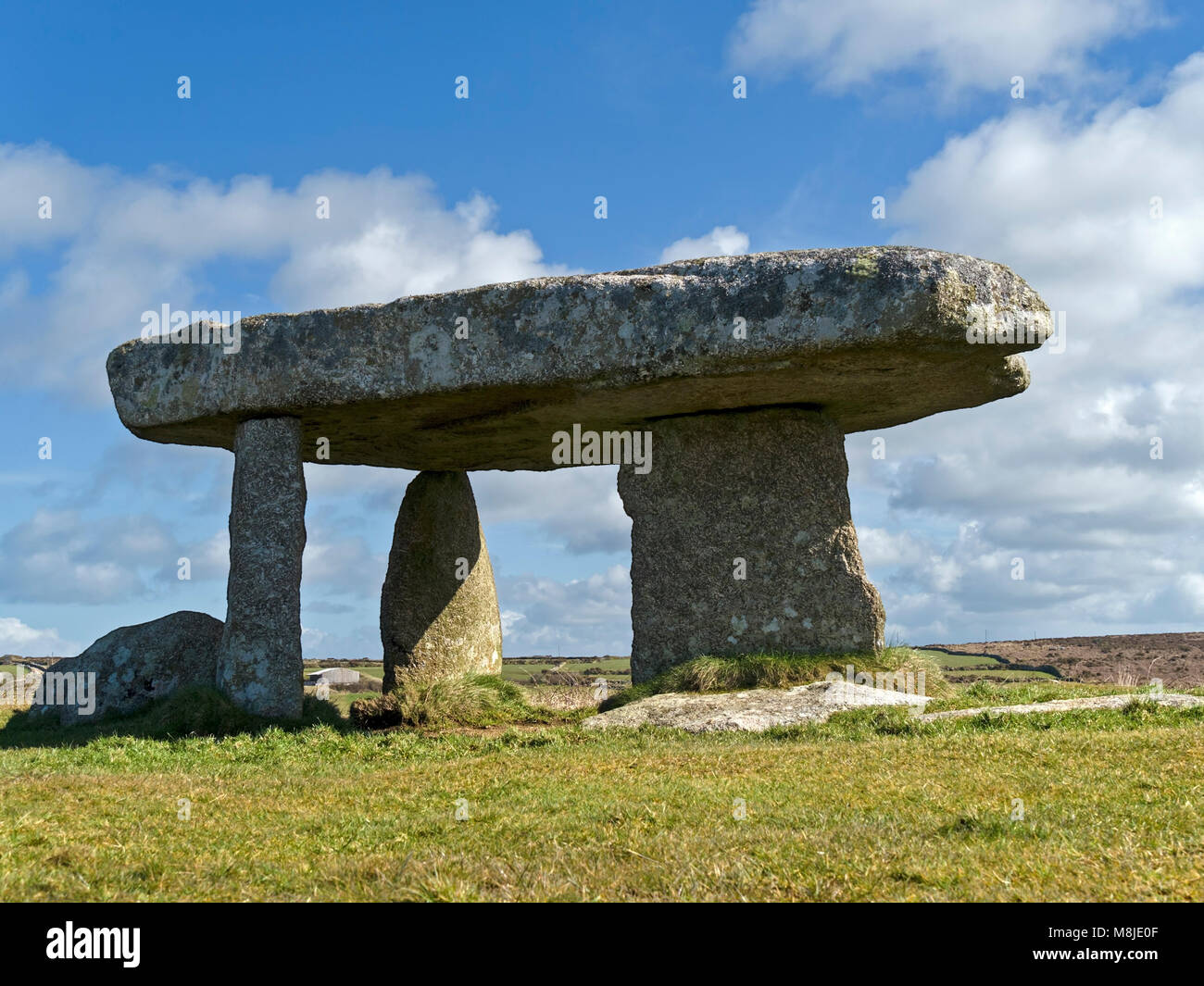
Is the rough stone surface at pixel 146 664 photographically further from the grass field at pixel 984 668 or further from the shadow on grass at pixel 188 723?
the grass field at pixel 984 668

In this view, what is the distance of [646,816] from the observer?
25.3ft

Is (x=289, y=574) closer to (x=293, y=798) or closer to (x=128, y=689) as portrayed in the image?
(x=128, y=689)

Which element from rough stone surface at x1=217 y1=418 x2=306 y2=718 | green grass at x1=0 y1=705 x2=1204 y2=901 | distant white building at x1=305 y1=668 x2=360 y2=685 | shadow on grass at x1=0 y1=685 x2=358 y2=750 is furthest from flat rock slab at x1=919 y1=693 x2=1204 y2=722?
distant white building at x1=305 y1=668 x2=360 y2=685

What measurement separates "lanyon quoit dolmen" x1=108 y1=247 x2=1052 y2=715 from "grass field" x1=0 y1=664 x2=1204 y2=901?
139 inches

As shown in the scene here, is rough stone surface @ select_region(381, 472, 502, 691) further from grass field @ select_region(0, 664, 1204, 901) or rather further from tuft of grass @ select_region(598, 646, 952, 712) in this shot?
grass field @ select_region(0, 664, 1204, 901)

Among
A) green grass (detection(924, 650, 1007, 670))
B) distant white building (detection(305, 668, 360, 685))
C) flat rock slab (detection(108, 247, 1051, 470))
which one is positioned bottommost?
green grass (detection(924, 650, 1007, 670))

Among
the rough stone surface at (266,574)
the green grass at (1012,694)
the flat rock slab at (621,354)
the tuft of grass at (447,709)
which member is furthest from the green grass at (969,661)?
the rough stone surface at (266,574)

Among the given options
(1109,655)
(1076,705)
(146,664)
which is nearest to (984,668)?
(1109,655)

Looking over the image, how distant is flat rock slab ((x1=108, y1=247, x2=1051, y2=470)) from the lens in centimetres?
1372

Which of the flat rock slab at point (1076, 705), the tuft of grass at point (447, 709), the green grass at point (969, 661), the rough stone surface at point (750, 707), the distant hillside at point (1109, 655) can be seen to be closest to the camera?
the flat rock slab at point (1076, 705)

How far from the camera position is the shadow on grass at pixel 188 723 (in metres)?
14.5

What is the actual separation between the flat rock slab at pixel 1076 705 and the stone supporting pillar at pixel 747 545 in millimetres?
3205
